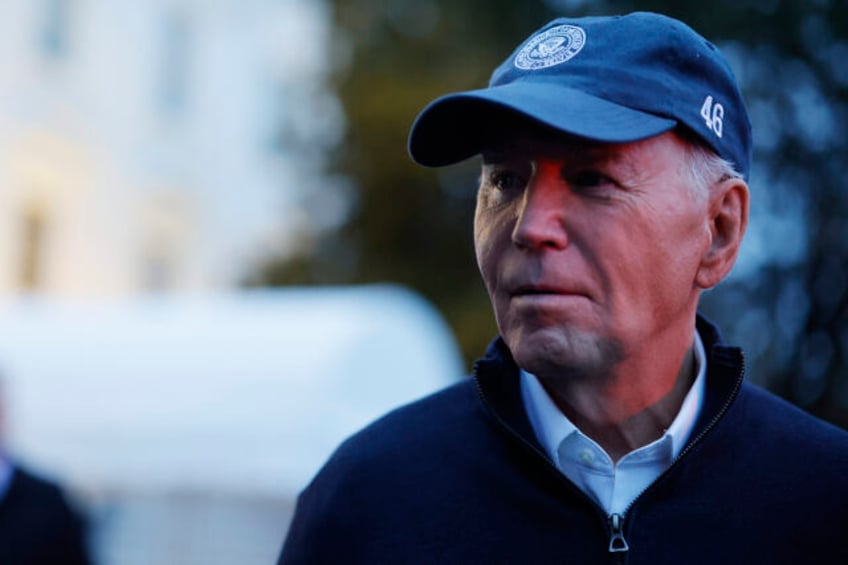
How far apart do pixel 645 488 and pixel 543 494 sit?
0.50 ft

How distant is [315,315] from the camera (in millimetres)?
8062

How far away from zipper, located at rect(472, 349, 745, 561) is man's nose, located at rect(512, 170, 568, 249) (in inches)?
11.8

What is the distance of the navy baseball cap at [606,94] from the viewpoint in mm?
1773

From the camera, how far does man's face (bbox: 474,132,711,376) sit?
180cm

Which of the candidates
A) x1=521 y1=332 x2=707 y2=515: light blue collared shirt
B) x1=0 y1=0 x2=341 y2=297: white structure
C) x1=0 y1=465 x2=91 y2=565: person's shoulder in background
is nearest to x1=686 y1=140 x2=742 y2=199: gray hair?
x1=521 y1=332 x2=707 y2=515: light blue collared shirt

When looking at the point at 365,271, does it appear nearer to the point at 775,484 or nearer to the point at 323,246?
the point at 323,246

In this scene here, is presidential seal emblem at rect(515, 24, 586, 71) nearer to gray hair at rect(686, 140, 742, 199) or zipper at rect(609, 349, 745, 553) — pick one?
gray hair at rect(686, 140, 742, 199)

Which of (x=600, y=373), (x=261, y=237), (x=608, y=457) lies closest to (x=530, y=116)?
(x=600, y=373)

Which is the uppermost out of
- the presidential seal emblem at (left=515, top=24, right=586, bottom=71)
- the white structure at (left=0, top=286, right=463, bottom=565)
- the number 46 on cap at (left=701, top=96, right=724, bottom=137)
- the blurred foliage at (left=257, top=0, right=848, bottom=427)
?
the presidential seal emblem at (left=515, top=24, right=586, bottom=71)

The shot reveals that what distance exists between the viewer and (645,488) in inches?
71.9

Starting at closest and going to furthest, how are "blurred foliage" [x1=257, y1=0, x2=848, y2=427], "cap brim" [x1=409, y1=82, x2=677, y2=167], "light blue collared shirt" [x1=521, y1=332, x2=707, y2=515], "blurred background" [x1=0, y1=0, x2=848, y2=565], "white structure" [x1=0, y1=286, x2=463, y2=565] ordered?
"cap brim" [x1=409, y1=82, x2=677, y2=167], "light blue collared shirt" [x1=521, y1=332, x2=707, y2=515], "blurred foliage" [x1=257, y1=0, x2=848, y2=427], "blurred background" [x1=0, y1=0, x2=848, y2=565], "white structure" [x1=0, y1=286, x2=463, y2=565]

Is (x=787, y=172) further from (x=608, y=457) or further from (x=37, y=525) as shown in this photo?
(x=608, y=457)

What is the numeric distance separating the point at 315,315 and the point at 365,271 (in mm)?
5495

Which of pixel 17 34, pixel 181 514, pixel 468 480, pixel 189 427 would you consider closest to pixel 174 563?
pixel 181 514
